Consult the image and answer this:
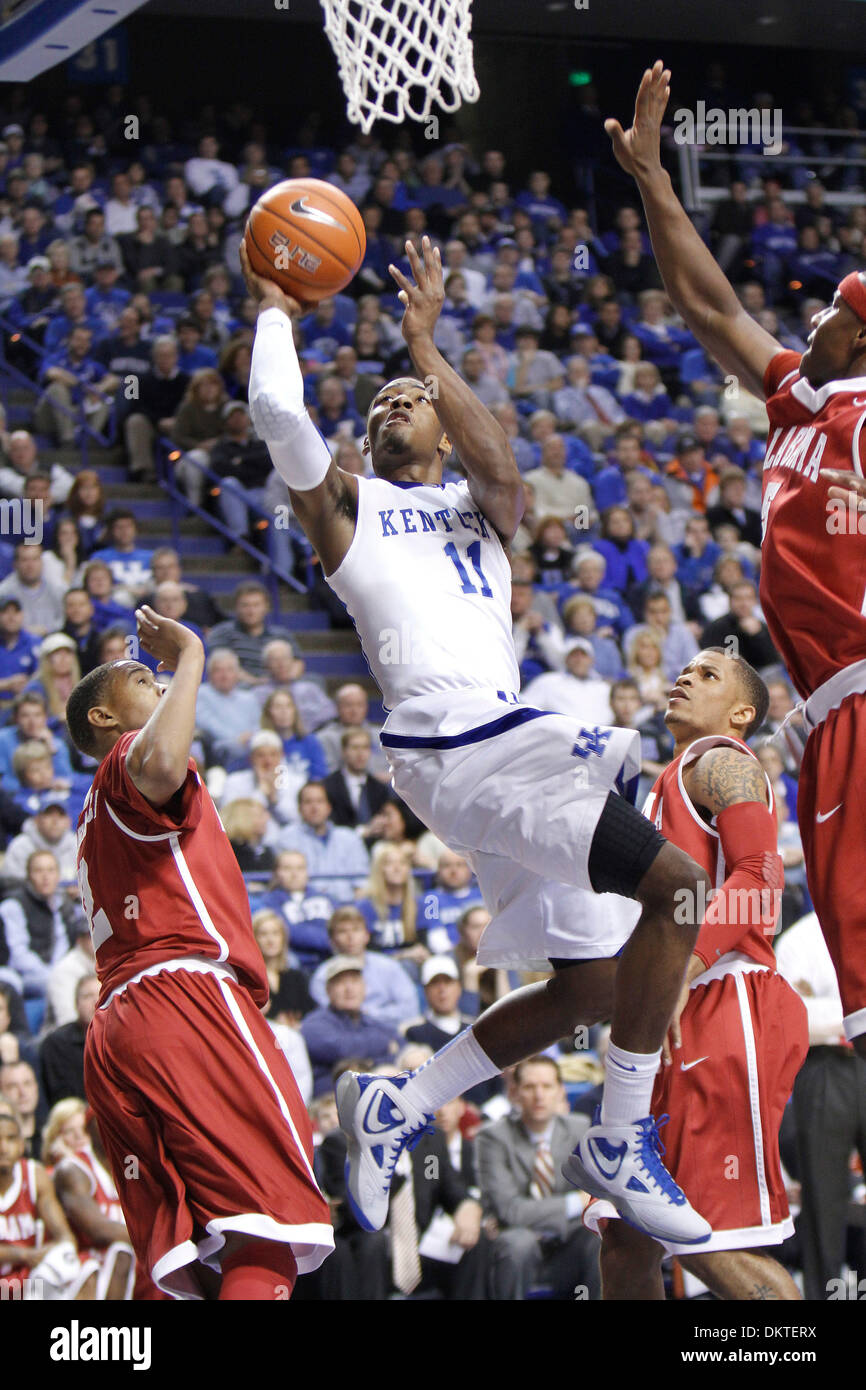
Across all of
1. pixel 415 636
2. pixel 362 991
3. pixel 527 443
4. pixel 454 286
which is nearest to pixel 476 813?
pixel 415 636

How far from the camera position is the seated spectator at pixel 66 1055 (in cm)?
649

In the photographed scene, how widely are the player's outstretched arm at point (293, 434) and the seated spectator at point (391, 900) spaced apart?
146 inches

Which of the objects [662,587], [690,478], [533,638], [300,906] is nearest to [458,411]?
[300,906]

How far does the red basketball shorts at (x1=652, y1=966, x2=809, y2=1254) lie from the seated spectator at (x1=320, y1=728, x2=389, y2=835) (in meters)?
4.00

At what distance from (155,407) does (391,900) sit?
4199 millimetres

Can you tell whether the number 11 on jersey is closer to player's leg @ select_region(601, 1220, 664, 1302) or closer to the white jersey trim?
the white jersey trim

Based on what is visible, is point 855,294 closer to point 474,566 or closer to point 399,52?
point 474,566

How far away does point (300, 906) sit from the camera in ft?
24.5

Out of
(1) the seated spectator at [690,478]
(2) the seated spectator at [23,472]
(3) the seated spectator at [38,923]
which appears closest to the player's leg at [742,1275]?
(3) the seated spectator at [38,923]

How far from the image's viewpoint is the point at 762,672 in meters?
9.07

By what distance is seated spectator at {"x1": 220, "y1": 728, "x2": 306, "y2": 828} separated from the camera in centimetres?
789

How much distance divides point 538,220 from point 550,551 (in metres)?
4.46

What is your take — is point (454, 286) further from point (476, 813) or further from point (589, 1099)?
point (476, 813)
